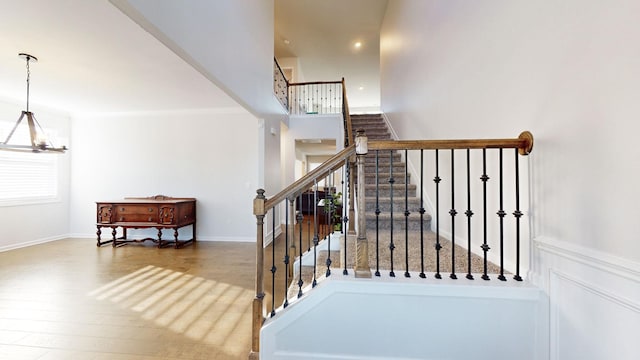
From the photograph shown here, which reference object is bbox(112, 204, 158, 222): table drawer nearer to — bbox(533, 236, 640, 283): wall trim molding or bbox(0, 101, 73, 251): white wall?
bbox(0, 101, 73, 251): white wall

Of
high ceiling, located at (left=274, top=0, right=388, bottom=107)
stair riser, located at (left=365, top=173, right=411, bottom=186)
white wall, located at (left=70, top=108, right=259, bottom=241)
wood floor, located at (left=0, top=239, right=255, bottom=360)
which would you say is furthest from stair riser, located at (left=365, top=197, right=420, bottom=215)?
high ceiling, located at (left=274, top=0, right=388, bottom=107)

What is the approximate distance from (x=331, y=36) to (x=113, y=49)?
540cm

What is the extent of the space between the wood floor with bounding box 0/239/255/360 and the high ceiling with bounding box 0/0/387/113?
97.8 inches

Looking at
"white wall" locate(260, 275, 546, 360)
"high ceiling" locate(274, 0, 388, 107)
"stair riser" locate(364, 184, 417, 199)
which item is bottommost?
"white wall" locate(260, 275, 546, 360)

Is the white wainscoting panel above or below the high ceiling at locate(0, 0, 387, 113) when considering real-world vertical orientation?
below

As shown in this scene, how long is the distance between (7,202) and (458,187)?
696 cm

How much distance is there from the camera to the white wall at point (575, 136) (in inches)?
42.1

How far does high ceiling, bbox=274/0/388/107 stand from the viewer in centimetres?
567

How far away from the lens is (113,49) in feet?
8.40

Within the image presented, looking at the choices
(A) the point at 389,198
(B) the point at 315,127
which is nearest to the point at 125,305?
(A) the point at 389,198

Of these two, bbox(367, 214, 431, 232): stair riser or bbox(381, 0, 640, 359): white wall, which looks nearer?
bbox(381, 0, 640, 359): white wall

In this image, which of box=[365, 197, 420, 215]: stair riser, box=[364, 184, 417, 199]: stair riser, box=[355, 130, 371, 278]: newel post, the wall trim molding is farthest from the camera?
box=[364, 184, 417, 199]: stair riser

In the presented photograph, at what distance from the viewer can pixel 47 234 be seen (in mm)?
4953

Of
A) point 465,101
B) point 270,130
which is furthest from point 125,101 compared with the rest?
point 465,101
